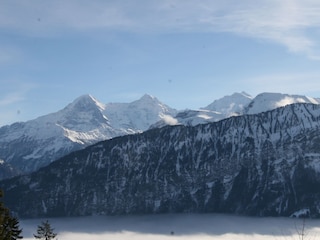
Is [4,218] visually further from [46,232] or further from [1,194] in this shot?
[46,232]

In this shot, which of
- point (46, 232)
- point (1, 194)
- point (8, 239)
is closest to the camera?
point (1, 194)

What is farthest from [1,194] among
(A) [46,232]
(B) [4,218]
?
(A) [46,232]

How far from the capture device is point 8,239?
57.7 m

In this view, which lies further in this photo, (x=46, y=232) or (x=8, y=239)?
(x=46, y=232)

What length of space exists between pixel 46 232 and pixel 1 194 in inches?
1810

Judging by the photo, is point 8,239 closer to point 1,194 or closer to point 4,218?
point 4,218

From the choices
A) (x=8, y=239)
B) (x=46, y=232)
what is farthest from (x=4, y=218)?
(x=46, y=232)

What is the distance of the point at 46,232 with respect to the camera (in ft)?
320

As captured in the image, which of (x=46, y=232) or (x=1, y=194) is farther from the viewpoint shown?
(x=46, y=232)

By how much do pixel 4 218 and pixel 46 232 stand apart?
4206 cm

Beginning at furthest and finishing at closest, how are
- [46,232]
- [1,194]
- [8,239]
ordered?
1. [46,232]
2. [8,239]
3. [1,194]

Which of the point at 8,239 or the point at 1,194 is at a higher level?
the point at 1,194

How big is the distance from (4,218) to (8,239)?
255 cm

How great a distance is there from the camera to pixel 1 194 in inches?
2120
